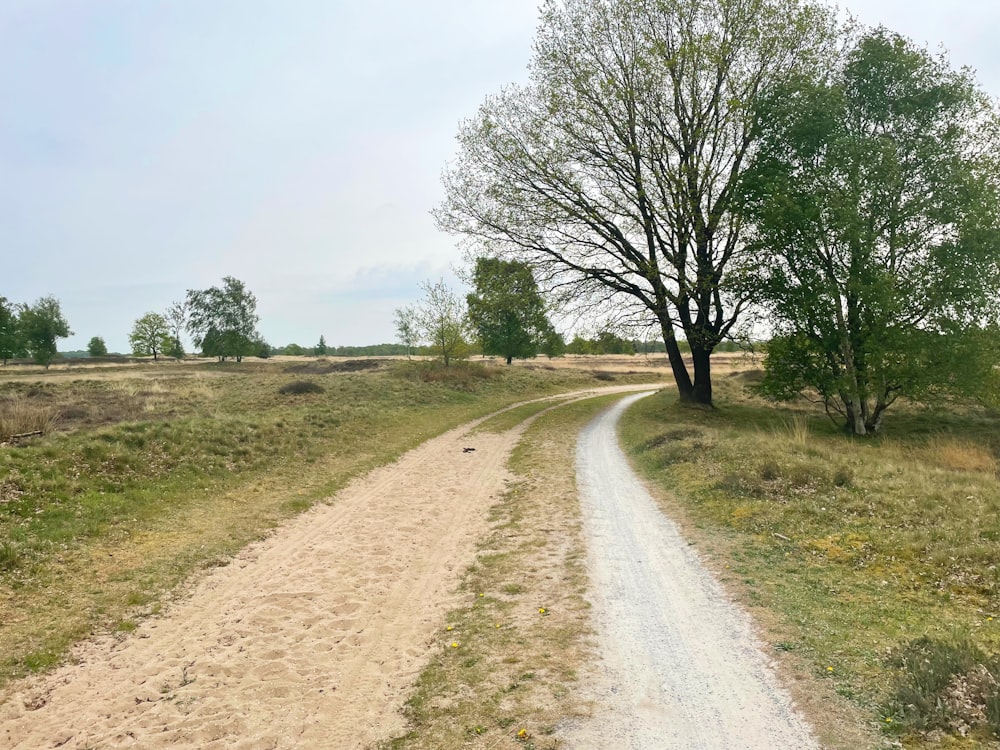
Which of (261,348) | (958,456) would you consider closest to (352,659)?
(958,456)

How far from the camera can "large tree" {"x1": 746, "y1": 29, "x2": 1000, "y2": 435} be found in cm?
1934

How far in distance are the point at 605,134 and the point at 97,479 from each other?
2232 cm

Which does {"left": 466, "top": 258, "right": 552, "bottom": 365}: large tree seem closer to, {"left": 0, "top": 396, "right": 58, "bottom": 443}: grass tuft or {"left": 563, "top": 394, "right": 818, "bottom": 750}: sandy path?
{"left": 0, "top": 396, "right": 58, "bottom": 443}: grass tuft

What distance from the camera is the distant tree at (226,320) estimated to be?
3110 inches

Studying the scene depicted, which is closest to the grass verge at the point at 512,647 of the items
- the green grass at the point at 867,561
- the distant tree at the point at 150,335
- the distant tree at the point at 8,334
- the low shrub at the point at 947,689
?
the green grass at the point at 867,561

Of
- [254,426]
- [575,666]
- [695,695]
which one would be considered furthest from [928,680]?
[254,426]

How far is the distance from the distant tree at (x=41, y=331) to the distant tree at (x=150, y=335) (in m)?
16.5

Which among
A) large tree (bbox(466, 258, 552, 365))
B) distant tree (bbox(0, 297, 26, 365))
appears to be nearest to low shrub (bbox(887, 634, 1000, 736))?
large tree (bbox(466, 258, 552, 365))

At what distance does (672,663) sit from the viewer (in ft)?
17.2

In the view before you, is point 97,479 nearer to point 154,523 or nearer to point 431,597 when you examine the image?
point 154,523

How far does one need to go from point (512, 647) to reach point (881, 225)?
2212 centimetres

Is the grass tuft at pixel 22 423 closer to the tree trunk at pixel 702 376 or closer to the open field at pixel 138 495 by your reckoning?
the open field at pixel 138 495

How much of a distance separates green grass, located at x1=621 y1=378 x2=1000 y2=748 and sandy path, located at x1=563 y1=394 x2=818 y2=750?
55 cm

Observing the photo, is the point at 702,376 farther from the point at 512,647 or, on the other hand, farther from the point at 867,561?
the point at 512,647
